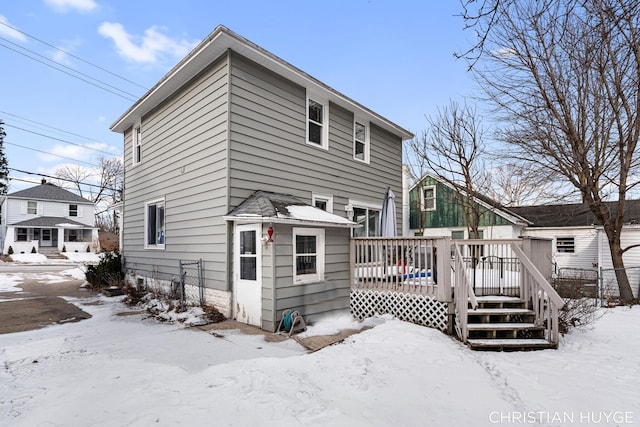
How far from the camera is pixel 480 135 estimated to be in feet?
47.4

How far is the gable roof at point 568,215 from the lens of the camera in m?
17.8

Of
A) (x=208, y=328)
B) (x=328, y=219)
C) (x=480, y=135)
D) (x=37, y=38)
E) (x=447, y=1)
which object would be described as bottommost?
(x=208, y=328)

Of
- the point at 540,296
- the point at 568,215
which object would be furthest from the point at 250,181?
the point at 568,215

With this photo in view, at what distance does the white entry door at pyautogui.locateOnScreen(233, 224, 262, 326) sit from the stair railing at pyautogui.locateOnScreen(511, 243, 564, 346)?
16.4 feet

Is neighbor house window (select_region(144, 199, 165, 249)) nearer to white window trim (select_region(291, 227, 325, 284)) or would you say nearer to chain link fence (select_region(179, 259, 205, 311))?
chain link fence (select_region(179, 259, 205, 311))

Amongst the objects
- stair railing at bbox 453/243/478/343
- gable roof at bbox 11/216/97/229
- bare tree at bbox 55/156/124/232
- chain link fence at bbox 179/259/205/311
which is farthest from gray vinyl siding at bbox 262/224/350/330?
bare tree at bbox 55/156/124/232

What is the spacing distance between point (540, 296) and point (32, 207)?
37.6m

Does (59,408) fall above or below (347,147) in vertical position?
below

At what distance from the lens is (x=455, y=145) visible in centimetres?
1514

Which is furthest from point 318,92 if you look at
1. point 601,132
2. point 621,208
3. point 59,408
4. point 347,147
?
point 621,208

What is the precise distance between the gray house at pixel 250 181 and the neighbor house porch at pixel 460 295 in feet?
2.99

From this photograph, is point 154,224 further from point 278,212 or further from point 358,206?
point 358,206

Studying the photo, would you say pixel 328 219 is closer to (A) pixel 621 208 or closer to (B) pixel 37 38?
(A) pixel 621 208

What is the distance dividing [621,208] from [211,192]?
13752 mm
